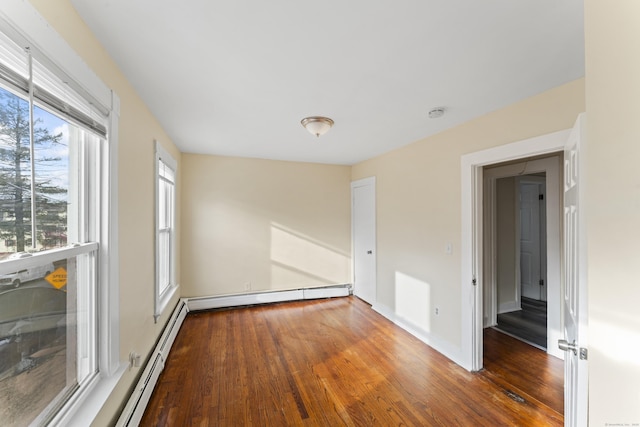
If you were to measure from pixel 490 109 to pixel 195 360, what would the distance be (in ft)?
11.9

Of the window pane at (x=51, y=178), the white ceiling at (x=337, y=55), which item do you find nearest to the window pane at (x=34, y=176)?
the window pane at (x=51, y=178)

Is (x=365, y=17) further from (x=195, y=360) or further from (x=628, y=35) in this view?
(x=195, y=360)

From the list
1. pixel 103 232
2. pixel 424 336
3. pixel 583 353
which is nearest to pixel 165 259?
pixel 103 232

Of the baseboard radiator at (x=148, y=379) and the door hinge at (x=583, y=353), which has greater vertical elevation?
the door hinge at (x=583, y=353)

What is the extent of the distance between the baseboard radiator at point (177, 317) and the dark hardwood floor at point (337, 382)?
13 cm

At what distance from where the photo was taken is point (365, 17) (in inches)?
45.3

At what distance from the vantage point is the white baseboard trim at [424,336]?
253 cm

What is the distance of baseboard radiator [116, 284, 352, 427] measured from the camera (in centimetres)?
163

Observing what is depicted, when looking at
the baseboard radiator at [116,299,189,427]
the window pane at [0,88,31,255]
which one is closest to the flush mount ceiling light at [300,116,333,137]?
the window pane at [0,88,31,255]

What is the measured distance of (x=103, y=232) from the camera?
140 cm

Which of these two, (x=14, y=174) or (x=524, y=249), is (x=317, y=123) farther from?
(x=524, y=249)

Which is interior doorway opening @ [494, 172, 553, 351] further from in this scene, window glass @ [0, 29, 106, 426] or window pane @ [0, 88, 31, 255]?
window pane @ [0, 88, 31, 255]

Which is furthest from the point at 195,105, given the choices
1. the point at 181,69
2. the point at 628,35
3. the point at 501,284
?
the point at 501,284

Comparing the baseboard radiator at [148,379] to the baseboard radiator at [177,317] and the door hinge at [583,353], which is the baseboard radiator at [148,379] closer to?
the baseboard radiator at [177,317]
